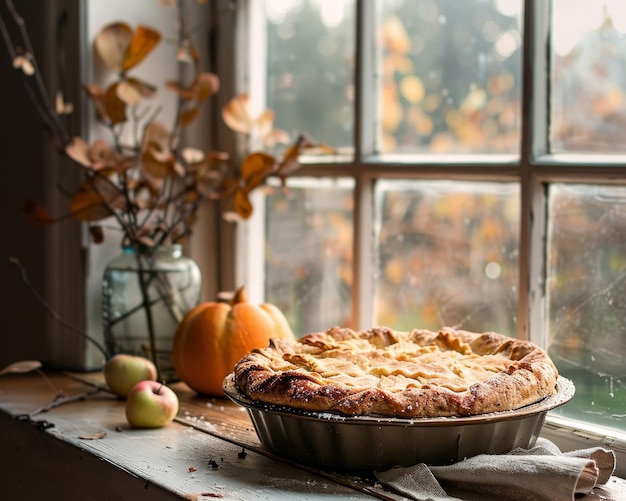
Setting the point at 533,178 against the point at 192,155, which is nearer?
the point at 533,178

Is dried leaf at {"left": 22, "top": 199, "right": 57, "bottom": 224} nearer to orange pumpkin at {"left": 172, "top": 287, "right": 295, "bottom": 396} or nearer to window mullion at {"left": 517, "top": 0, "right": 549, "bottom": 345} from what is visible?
orange pumpkin at {"left": 172, "top": 287, "right": 295, "bottom": 396}

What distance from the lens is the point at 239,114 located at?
1.72 m

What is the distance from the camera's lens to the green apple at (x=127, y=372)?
1.53 metres

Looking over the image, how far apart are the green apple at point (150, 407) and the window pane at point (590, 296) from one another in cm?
57

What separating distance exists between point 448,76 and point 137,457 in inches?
29.9

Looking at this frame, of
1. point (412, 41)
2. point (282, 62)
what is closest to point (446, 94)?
point (412, 41)

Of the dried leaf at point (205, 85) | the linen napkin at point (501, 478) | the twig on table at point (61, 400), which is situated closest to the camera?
the linen napkin at point (501, 478)

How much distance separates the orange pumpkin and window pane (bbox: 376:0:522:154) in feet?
1.20

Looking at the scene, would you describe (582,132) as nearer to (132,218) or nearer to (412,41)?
(412,41)

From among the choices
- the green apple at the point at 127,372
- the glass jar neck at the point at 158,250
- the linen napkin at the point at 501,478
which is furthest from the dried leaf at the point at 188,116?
the linen napkin at the point at 501,478

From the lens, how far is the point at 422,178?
1.51m

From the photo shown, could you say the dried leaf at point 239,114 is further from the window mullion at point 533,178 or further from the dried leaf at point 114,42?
the window mullion at point 533,178

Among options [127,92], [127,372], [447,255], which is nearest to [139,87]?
[127,92]

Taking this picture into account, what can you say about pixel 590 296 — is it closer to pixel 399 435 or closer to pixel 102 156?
pixel 399 435
